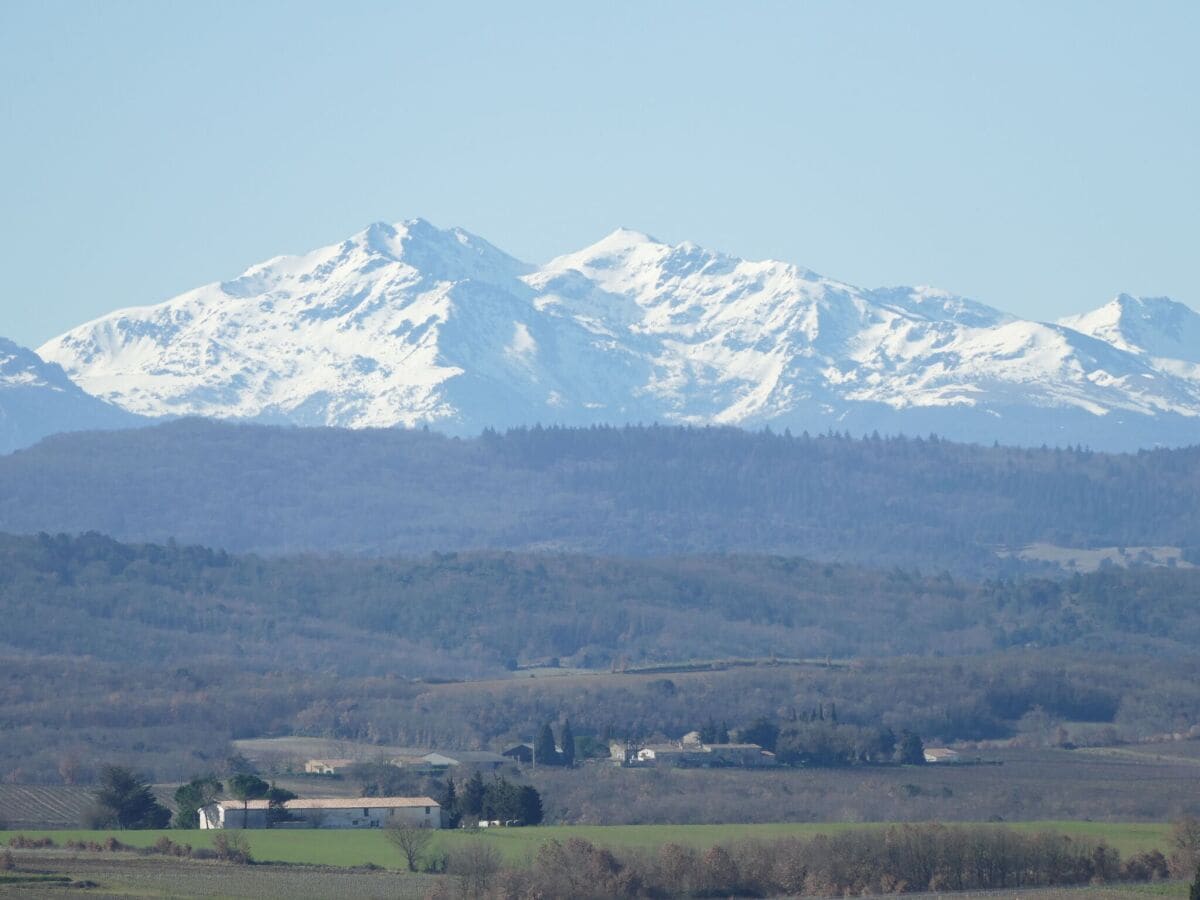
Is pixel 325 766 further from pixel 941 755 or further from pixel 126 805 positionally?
pixel 941 755

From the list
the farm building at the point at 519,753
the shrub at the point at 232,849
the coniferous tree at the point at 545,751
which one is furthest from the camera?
the farm building at the point at 519,753

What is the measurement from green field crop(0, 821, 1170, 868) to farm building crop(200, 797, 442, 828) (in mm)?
2691

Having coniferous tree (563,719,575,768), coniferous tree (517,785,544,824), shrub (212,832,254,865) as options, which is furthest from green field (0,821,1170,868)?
coniferous tree (563,719,575,768)

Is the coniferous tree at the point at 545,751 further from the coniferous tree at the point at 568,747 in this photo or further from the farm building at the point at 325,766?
the farm building at the point at 325,766

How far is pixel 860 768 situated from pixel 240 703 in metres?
51.9

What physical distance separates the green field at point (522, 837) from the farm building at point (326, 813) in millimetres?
2691

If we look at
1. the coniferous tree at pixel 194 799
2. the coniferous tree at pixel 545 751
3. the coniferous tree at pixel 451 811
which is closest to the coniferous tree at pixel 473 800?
the coniferous tree at pixel 451 811

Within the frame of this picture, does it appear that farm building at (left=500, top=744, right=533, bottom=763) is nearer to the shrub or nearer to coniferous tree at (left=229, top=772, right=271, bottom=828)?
coniferous tree at (left=229, top=772, right=271, bottom=828)

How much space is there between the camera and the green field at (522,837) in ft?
348

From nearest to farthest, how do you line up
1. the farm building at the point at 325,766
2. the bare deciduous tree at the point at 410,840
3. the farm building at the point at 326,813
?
the bare deciduous tree at the point at 410,840 → the farm building at the point at 326,813 → the farm building at the point at 325,766

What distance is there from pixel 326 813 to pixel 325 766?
1074 inches

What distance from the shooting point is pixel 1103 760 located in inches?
6211

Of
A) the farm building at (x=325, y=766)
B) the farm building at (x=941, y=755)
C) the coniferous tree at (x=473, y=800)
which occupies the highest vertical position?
the farm building at (x=325, y=766)

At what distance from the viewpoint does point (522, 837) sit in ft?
362
